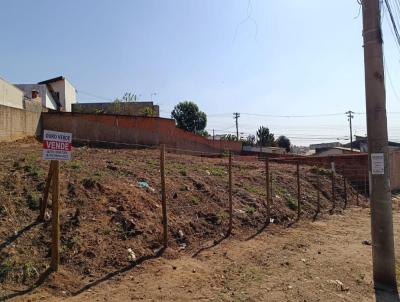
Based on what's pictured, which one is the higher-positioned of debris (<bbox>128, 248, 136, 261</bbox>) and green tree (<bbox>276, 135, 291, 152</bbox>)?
green tree (<bbox>276, 135, 291, 152</bbox>)

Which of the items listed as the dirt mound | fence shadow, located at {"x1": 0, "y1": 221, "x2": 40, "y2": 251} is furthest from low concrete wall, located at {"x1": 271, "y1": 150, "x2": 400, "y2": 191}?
fence shadow, located at {"x1": 0, "y1": 221, "x2": 40, "y2": 251}

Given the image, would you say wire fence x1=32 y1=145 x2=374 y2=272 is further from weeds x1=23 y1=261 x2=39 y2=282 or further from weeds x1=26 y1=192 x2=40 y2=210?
weeds x1=23 y1=261 x2=39 y2=282

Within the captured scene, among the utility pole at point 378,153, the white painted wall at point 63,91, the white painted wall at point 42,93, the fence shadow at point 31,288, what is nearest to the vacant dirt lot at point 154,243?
the fence shadow at point 31,288

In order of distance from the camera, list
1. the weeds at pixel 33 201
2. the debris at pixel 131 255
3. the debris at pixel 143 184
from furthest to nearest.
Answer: the debris at pixel 143 184 < the weeds at pixel 33 201 < the debris at pixel 131 255

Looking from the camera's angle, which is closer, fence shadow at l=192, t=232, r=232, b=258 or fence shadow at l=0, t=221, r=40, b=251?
fence shadow at l=0, t=221, r=40, b=251

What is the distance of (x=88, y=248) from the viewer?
684cm

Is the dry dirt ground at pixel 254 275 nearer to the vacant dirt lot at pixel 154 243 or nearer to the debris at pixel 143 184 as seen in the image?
the vacant dirt lot at pixel 154 243

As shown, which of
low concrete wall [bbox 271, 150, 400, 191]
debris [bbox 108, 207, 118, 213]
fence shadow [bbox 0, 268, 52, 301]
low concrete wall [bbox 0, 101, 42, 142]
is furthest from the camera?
low concrete wall [bbox 271, 150, 400, 191]

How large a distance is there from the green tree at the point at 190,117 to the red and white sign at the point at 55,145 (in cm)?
5613

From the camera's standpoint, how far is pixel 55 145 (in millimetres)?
6367

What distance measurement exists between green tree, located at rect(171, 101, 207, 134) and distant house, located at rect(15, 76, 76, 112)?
18.7 m

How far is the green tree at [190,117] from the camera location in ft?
206

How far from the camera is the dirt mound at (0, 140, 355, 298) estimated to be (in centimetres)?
637

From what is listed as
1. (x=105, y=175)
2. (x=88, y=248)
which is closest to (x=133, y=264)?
(x=88, y=248)
